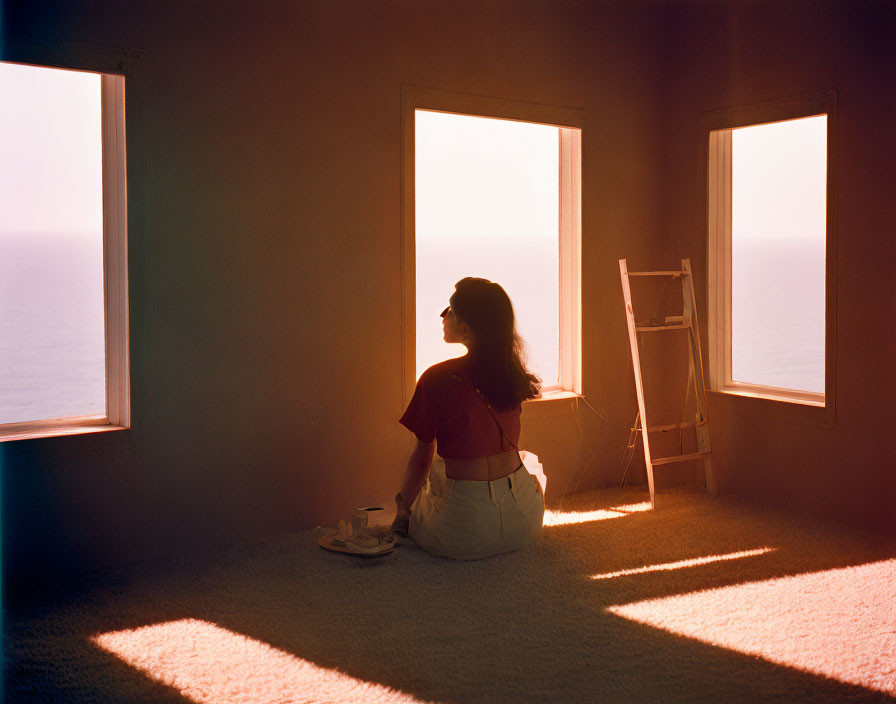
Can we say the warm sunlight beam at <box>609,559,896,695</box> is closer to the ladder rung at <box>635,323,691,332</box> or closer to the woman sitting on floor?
the woman sitting on floor

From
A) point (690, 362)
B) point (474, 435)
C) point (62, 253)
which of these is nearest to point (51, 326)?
point (62, 253)

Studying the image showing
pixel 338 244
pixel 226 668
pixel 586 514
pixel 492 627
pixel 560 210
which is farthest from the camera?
pixel 560 210

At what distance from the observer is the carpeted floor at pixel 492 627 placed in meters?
2.41

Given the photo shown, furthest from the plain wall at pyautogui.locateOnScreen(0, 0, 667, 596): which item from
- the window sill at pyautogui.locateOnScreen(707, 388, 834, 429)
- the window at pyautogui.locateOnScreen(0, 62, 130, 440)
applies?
the window sill at pyautogui.locateOnScreen(707, 388, 834, 429)

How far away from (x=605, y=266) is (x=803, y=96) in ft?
4.11

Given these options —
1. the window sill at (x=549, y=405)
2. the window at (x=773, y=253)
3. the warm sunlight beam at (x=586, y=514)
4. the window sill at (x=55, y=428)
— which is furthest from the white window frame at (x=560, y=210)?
the window sill at (x=55, y=428)

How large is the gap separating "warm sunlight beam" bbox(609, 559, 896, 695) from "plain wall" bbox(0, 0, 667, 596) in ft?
5.14

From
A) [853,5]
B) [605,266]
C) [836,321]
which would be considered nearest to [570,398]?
[605,266]

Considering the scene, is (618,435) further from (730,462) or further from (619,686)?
(619,686)

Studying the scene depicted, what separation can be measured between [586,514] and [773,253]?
1.68 meters

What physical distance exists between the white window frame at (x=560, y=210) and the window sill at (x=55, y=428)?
52.1 inches

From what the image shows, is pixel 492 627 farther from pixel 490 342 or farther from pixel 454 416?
pixel 490 342

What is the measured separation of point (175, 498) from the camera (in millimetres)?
3545

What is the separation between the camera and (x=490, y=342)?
11.3 feet
